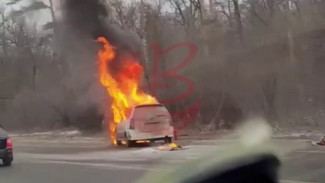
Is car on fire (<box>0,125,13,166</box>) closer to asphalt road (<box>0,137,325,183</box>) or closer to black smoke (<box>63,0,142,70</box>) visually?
asphalt road (<box>0,137,325,183</box>)

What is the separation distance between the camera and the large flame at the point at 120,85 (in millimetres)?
20625

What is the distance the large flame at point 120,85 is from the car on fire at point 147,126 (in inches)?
47.2

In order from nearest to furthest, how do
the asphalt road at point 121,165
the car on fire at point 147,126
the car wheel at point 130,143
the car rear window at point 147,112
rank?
the asphalt road at point 121,165, the car on fire at point 147,126, the car rear window at point 147,112, the car wheel at point 130,143

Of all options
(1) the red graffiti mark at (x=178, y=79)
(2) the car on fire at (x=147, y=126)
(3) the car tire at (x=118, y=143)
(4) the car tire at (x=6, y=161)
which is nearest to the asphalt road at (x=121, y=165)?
(4) the car tire at (x=6, y=161)

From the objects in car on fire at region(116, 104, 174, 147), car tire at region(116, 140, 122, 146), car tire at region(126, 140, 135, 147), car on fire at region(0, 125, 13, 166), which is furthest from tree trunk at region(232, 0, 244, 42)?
car on fire at region(0, 125, 13, 166)

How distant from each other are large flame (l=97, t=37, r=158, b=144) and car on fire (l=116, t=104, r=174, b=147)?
3.94 ft

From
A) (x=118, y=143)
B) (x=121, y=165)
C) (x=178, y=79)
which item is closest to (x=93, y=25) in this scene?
(x=178, y=79)

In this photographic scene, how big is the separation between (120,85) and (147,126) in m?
4.98

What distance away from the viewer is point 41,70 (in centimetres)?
4272

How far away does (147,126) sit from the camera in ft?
59.0

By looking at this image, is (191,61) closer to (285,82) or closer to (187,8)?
(285,82)

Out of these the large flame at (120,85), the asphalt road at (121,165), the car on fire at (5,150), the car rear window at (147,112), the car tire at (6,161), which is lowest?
the asphalt road at (121,165)

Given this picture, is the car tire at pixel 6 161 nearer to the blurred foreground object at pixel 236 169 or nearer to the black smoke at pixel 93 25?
the black smoke at pixel 93 25

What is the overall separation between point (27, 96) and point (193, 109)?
18.4 metres
